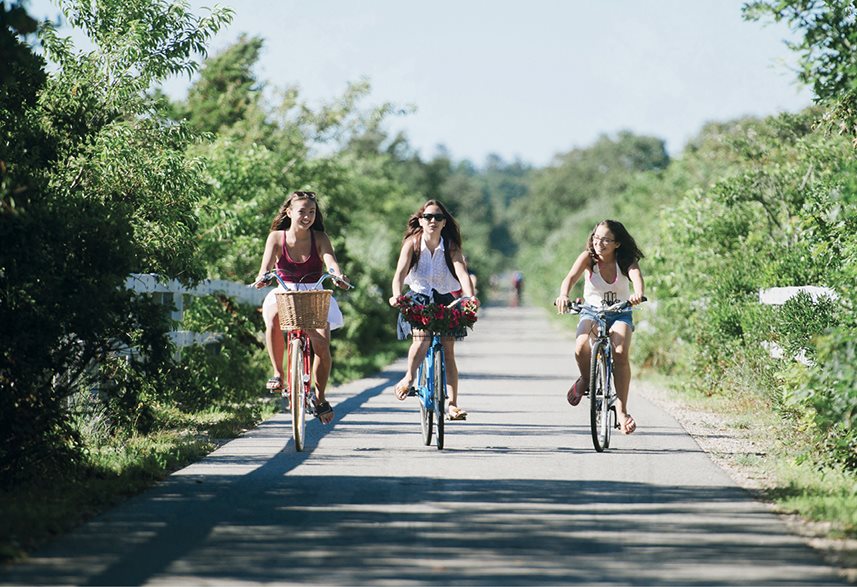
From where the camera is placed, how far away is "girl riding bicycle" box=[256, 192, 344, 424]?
12.0m

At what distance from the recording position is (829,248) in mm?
11703

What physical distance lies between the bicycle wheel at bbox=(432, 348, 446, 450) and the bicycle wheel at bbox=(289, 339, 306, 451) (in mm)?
995

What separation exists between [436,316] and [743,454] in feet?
8.26

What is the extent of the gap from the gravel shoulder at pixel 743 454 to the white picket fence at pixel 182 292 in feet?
13.6

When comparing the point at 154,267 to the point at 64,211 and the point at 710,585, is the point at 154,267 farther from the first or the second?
the point at 710,585

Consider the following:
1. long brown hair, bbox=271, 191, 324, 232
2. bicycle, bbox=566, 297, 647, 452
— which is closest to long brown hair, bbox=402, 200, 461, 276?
long brown hair, bbox=271, 191, 324, 232

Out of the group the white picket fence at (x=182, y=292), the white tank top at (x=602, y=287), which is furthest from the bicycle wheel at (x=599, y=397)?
the white picket fence at (x=182, y=292)

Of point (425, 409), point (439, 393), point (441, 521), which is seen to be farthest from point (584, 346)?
point (441, 521)

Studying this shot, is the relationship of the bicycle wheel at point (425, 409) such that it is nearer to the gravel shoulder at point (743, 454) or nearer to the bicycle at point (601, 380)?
the bicycle at point (601, 380)

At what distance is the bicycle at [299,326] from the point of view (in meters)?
11.3

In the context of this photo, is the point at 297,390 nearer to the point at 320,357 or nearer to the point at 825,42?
the point at 320,357

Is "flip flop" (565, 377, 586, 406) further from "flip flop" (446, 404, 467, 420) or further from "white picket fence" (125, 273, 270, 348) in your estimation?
"white picket fence" (125, 273, 270, 348)

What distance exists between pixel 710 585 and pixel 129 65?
8.30 m

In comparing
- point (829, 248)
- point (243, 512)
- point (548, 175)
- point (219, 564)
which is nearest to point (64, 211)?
point (243, 512)
